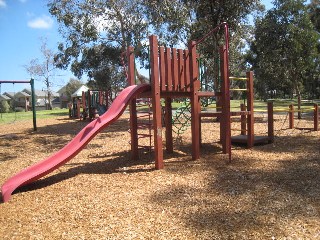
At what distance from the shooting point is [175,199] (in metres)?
4.57

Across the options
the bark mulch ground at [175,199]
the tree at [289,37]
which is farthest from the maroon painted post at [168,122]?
the tree at [289,37]

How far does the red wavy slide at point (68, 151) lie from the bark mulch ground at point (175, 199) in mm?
203

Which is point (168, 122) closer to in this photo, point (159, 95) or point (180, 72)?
point (180, 72)

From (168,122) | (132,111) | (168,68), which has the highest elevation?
(168,68)

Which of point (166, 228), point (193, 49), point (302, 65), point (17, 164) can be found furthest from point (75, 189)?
point (302, 65)

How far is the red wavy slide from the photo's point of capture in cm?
529

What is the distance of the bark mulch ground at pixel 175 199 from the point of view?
11.8ft

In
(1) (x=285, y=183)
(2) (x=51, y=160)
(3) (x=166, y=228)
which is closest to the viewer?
(3) (x=166, y=228)

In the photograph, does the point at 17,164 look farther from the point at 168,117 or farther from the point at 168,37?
the point at 168,37

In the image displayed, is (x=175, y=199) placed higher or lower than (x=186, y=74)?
lower

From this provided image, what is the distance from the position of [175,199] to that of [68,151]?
7.77 ft

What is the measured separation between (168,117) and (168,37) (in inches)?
384

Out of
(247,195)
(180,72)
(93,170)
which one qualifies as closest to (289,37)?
(180,72)

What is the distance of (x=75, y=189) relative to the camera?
17.3 ft
